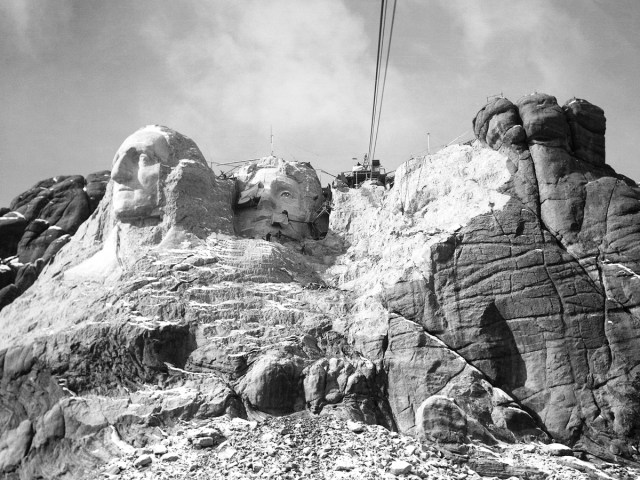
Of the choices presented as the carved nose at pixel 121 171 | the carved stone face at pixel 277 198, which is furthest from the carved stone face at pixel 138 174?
the carved stone face at pixel 277 198

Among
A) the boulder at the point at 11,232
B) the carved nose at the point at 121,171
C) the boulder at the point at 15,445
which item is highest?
the carved nose at the point at 121,171

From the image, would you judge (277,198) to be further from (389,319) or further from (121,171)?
(389,319)

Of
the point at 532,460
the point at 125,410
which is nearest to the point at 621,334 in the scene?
the point at 532,460

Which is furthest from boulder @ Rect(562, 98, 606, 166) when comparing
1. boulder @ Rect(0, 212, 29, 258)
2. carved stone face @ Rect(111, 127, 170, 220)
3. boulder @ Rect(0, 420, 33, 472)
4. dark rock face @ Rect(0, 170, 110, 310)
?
boulder @ Rect(0, 212, 29, 258)

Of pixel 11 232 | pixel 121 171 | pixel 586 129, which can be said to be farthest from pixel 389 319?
pixel 11 232

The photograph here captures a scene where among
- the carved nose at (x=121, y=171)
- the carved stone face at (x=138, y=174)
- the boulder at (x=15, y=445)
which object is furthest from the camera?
the carved nose at (x=121, y=171)

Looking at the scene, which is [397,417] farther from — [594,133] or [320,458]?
[594,133]

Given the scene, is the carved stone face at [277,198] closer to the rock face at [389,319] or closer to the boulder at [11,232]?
the rock face at [389,319]
